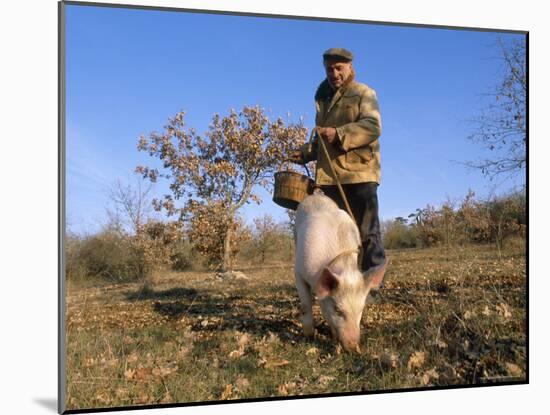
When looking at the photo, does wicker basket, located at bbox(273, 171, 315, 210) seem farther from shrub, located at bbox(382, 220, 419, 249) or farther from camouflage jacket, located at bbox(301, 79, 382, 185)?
shrub, located at bbox(382, 220, 419, 249)

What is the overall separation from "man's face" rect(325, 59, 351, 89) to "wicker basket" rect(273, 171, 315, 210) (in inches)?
33.4

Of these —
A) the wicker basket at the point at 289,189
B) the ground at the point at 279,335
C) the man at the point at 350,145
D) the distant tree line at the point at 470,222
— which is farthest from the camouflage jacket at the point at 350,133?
the ground at the point at 279,335

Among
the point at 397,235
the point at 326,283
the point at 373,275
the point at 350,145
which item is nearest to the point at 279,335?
the point at 326,283

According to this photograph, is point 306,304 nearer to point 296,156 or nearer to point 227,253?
point 227,253

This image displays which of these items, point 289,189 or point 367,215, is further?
point 367,215

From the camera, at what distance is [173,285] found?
5.22m

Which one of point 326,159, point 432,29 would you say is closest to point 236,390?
point 326,159

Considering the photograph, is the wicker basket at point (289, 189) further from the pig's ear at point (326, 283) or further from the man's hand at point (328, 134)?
the pig's ear at point (326, 283)

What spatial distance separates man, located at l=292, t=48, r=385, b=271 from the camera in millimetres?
5422

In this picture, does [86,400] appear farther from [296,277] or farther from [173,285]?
[296,277]

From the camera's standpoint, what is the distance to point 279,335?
207 inches

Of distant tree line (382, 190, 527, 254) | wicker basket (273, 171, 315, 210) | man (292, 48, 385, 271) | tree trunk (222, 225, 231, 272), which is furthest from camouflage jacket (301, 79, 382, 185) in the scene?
tree trunk (222, 225, 231, 272)

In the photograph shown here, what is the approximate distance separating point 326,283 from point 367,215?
935 mm

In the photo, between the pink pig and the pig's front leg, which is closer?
the pink pig
